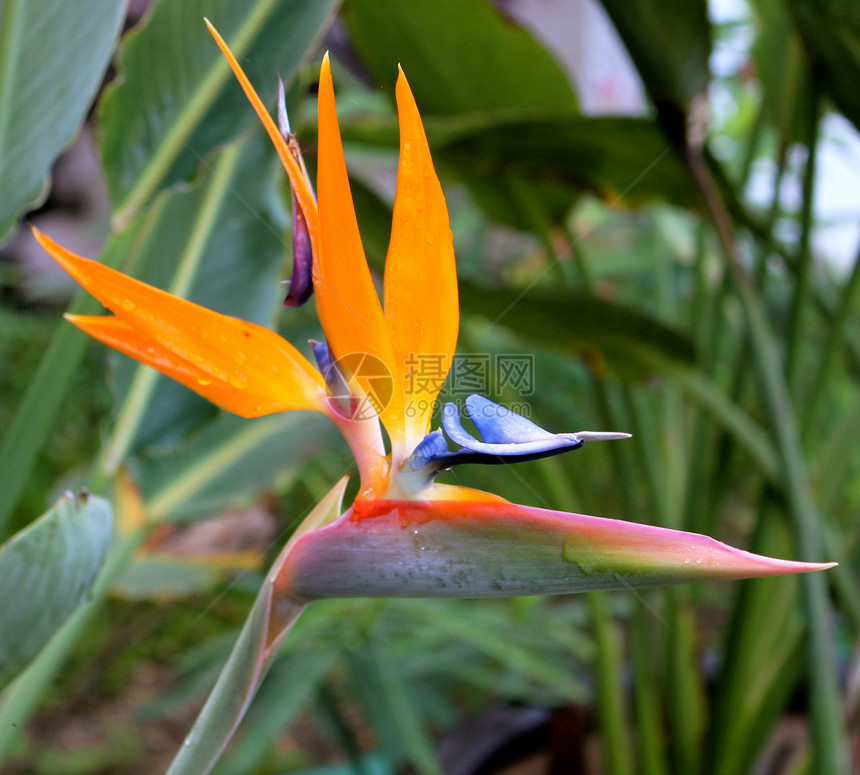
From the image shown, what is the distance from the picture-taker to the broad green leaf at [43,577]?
252 millimetres

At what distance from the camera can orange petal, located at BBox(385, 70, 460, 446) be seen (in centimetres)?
18

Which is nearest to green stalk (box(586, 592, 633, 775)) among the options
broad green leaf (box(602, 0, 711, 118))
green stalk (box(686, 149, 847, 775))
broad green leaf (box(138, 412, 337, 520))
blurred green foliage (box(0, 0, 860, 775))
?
blurred green foliage (box(0, 0, 860, 775))

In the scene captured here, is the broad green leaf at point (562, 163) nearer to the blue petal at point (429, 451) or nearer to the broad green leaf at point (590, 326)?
the broad green leaf at point (590, 326)

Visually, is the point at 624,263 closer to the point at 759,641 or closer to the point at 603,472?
the point at 603,472

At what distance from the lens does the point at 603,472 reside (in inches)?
35.9

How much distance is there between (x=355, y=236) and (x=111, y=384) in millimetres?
287

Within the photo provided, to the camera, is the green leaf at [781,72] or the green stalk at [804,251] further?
the green leaf at [781,72]

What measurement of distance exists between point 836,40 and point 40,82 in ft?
1.67

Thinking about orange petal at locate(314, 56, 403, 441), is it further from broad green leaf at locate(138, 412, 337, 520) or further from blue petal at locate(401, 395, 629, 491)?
broad green leaf at locate(138, 412, 337, 520)

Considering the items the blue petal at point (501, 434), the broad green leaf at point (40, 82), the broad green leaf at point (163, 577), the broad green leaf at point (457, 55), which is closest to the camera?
the blue petal at point (501, 434)

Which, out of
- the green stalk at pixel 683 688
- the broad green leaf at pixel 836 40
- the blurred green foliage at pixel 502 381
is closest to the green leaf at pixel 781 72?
the blurred green foliage at pixel 502 381

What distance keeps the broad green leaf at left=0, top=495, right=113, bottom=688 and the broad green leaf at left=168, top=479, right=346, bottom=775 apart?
9 cm

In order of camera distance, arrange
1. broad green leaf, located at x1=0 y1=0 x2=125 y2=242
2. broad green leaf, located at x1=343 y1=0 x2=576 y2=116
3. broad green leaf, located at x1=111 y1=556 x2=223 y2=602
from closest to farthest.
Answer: broad green leaf, located at x1=0 y1=0 x2=125 y2=242, broad green leaf, located at x1=343 y1=0 x2=576 y2=116, broad green leaf, located at x1=111 y1=556 x2=223 y2=602

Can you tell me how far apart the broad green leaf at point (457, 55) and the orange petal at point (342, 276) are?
15.9 inches
